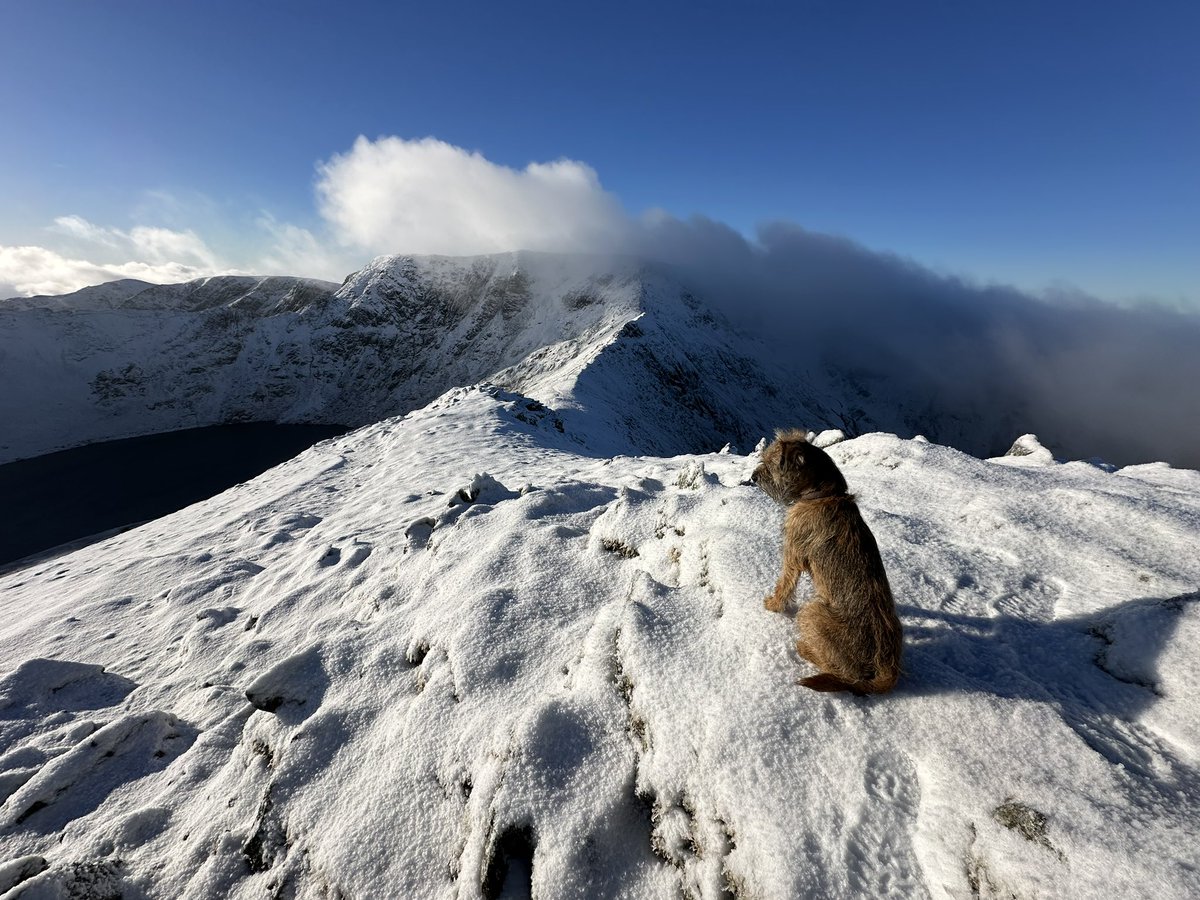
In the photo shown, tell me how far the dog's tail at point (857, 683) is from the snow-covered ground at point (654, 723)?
0.31 ft

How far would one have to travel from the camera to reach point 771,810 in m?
2.43

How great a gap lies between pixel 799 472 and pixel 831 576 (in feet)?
2.43

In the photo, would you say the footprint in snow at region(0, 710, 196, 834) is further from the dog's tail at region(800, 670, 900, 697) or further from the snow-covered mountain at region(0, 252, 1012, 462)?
the snow-covered mountain at region(0, 252, 1012, 462)

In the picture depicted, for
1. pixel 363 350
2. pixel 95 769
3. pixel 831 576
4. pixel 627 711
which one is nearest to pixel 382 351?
pixel 363 350

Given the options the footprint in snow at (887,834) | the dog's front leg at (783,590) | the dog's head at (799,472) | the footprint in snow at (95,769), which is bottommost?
the footprint in snow at (95,769)

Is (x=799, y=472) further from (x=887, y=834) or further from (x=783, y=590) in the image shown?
(x=887, y=834)

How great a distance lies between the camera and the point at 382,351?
98.6 meters

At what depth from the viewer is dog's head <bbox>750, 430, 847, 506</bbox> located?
3334 millimetres

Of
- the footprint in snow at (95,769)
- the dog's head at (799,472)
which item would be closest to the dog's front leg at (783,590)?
the dog's head at (799,472)

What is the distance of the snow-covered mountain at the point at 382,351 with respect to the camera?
71312 mm

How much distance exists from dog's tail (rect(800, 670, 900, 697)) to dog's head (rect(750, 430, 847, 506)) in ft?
3.74

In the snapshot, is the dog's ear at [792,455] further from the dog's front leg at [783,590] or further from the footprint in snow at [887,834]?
the footprint in snow at [887,834]

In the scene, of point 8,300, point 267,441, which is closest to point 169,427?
point 267,441

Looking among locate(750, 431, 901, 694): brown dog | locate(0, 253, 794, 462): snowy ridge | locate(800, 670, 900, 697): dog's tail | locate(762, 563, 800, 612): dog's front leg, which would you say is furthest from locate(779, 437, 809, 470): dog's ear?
locate(0, 253, 794, 462): snowy ridge
